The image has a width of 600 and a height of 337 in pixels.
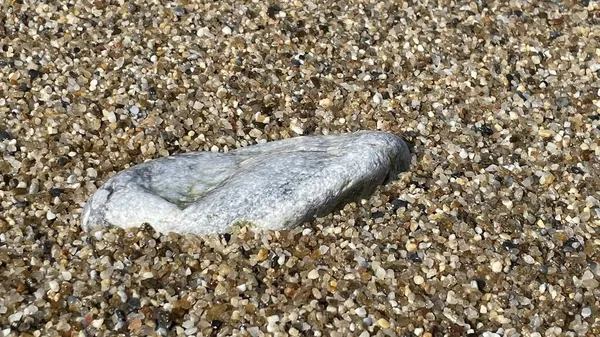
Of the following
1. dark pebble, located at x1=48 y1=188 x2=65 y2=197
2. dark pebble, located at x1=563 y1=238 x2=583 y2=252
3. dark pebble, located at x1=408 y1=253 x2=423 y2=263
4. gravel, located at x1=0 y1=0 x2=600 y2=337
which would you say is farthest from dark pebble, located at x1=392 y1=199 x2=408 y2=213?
dark pebble, located at x1=48 y1=188 x2=65 y2=197

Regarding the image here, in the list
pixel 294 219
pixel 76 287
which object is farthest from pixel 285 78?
pixel 76 287

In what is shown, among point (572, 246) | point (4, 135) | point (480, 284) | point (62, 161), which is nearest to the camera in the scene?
point (480, 284)

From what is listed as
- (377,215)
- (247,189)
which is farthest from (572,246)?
(247,189)

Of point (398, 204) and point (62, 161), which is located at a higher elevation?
point (62, 161)

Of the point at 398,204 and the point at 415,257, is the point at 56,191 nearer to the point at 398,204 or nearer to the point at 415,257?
the point at 398,204

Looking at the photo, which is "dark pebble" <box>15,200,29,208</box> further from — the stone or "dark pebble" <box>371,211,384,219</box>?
"dark pebble" <box>371,211,384,219</box>

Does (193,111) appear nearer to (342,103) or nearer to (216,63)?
(216,63)

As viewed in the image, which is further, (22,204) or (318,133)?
(318,133)
